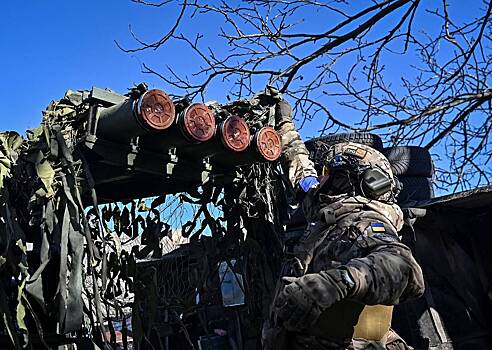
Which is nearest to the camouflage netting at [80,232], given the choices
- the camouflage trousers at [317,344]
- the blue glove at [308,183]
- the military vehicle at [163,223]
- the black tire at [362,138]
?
the military vehicle at [163,223]

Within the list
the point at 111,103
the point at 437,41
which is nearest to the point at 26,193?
the point at 111,103

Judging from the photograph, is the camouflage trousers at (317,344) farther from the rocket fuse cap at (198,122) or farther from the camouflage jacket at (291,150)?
the camouflage jacket at (291,150)

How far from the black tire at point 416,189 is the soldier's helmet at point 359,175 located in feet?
6.67

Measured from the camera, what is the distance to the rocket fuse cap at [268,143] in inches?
141

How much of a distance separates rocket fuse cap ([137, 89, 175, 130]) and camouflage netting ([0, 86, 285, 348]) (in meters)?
0.39

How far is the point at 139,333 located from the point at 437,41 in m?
3.99

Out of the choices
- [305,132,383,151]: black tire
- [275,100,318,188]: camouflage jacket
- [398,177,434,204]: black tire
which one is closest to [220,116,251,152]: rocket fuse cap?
[275,100,318,188]: camouflage jacket

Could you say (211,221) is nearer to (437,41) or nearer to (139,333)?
(139,333)

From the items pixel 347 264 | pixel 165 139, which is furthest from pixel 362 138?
pixel 347 264

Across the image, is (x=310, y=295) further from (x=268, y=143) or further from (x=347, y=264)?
(x=268, y=143)

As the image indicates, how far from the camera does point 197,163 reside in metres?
3.77

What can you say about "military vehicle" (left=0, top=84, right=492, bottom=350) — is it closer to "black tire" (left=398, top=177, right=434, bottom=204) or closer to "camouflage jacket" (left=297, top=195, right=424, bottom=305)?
"black tire" (left=398, top=177, right=434, bottom=204)

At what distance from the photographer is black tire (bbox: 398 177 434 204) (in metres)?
5.36

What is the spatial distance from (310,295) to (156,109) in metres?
1.28
